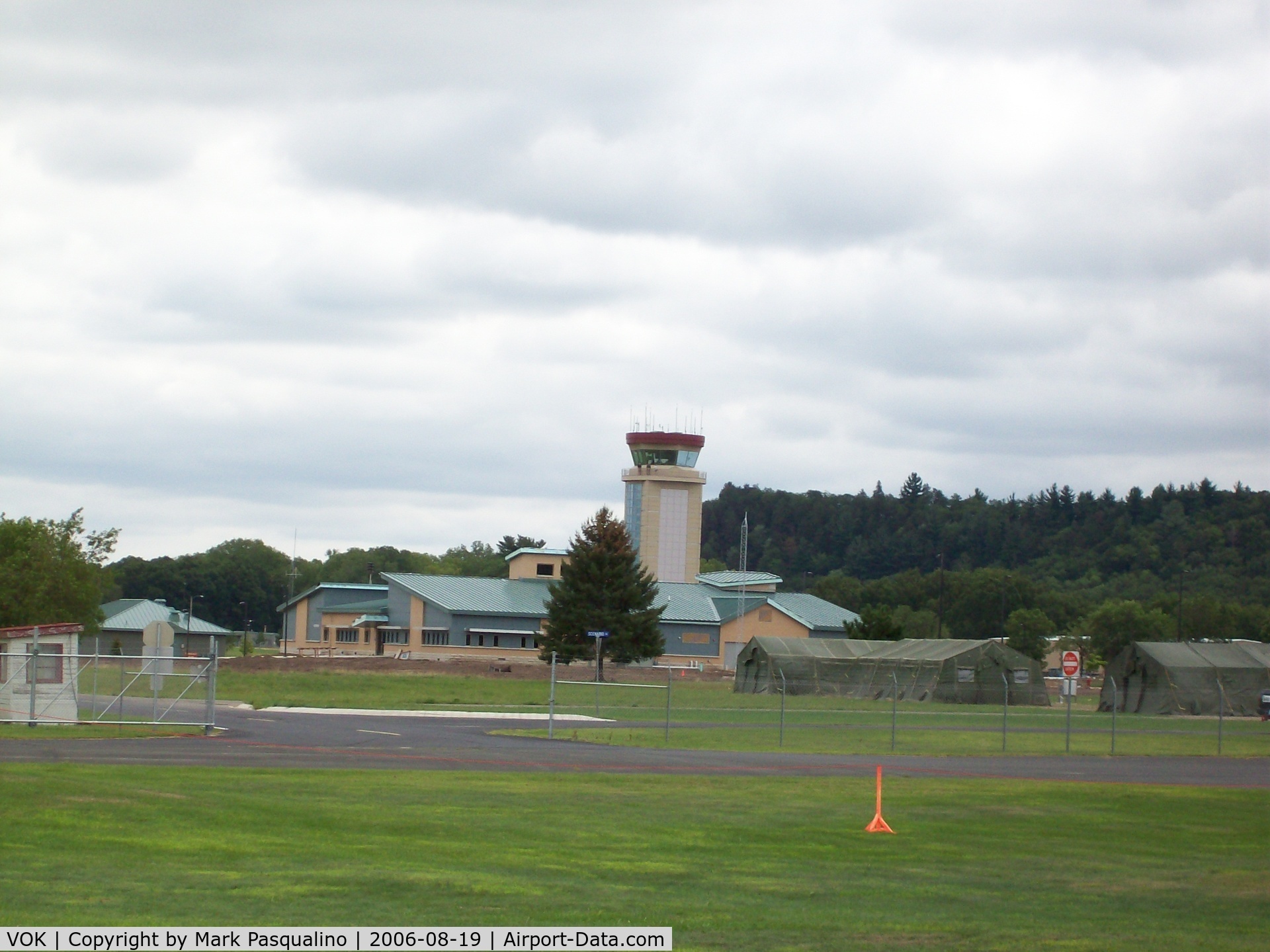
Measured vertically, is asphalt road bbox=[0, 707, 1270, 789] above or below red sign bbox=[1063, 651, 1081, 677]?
below

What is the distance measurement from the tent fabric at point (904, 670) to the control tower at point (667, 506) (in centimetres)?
5099

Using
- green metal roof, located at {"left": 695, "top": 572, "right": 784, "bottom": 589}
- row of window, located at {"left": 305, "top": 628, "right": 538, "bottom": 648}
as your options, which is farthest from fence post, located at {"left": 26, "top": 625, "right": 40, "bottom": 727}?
green metal roof, located at {"left": 695, "top": 572, "right": 784, "bottom": 589}

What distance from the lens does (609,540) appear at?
282 feet

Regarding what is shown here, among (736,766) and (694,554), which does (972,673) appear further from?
(694,554)

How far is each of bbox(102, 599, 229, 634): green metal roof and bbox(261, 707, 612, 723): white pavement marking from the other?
79974 millimetres

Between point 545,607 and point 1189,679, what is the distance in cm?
5027

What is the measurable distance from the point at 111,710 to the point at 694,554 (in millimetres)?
83600

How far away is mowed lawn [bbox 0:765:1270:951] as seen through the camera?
470 inches

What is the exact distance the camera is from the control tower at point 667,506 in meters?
123

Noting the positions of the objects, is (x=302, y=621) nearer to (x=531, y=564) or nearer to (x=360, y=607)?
(x=360, y=607)

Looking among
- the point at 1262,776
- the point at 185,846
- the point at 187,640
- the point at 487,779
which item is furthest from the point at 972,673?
the point at 187,640

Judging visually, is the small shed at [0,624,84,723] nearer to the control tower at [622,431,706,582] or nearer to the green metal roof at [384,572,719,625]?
the green metal roof at [384,572,719,625]

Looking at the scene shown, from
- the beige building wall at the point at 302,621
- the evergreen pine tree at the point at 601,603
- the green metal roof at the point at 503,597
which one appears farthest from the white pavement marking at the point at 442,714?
the beige building wall at the point at 302,621

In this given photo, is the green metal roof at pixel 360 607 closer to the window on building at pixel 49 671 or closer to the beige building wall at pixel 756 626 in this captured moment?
the beige building wall at pixel 756 626
